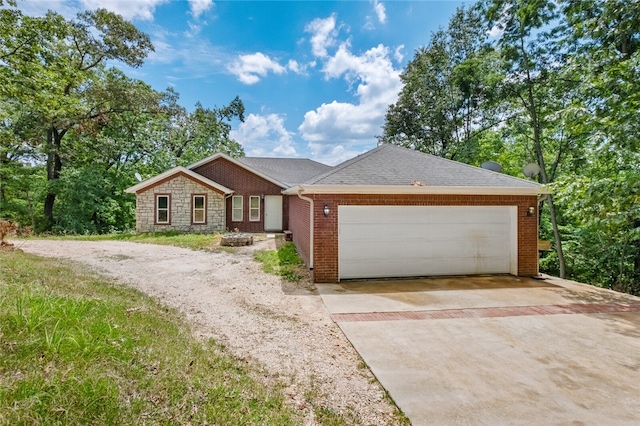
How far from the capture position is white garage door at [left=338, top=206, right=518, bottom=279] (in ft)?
26.2

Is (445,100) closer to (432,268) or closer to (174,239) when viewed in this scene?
(432,268)

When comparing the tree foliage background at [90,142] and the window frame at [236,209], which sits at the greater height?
the tree foliage background at [90,142]

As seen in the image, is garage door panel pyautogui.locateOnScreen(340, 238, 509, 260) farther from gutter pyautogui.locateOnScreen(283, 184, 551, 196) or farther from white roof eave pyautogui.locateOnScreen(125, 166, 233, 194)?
white roof eave pyautogui.locateOnScreen(125, 166, 233, 194)

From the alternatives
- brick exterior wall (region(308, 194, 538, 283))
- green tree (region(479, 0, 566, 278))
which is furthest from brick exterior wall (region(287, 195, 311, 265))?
green tree (region(479, 0, 566, 278))

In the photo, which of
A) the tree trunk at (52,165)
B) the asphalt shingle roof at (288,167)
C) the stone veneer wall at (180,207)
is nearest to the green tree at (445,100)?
the asphalt shingle roof at (288,167)

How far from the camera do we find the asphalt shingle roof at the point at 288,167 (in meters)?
21.1

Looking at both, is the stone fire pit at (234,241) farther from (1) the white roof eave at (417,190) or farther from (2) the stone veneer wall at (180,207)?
(1) the white roof eave at (417,190)

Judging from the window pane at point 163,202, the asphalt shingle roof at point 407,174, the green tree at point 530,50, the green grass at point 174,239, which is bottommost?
the green grass at point 174,239

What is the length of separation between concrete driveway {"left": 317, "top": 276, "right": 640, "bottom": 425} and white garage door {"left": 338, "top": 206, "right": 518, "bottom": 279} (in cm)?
95

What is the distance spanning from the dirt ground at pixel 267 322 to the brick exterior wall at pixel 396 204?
76 centimetres

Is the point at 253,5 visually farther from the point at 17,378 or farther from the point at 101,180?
the point at 101,180

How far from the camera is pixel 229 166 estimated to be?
1892cm

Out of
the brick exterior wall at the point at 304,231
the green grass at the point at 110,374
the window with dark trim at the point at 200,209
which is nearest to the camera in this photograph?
the green grass at the point at 110,374

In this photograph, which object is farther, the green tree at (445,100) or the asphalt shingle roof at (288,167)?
the asphalt shingle roof at (288,167)
